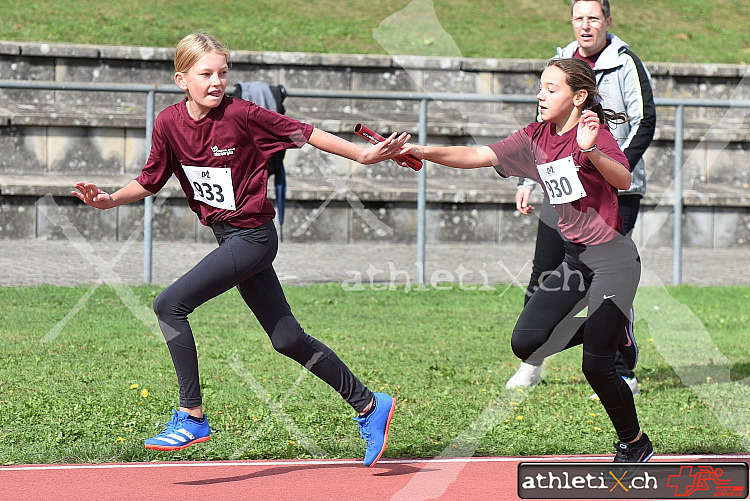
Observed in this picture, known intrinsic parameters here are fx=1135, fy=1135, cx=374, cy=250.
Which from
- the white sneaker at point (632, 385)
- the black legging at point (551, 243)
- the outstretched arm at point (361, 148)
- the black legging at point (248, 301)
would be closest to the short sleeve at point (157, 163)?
the black legging at point (248, 301)

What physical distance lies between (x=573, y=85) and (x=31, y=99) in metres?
11.9

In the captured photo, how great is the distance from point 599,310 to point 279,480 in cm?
165

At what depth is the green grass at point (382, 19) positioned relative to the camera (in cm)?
1780

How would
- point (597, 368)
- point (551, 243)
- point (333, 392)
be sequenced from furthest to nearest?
point (333, 392), point (551, 243), point (597, 368)

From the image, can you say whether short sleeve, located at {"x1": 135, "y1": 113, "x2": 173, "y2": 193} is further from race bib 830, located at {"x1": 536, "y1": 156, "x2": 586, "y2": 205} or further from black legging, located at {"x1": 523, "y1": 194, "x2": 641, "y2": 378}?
black legging, located at {"x1": 523, "y1": 194, "x2": 641, "y2": 378}

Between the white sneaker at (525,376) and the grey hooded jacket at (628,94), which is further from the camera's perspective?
the white sneaker at (525,376)

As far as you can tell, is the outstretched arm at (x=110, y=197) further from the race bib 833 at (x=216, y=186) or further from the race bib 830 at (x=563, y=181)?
the race bib 830 at (x=563, y=181)

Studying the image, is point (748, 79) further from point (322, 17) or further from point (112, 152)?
point (112, 152)

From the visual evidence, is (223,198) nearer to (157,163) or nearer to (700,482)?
(157,163)

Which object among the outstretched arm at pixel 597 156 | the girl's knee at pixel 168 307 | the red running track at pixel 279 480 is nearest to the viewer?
the outstretched arm at pixel 597 156

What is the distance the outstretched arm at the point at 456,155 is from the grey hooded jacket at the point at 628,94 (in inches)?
60.5

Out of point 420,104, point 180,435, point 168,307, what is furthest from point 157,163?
point 420,104

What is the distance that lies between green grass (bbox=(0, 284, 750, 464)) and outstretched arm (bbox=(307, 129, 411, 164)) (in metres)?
1.57

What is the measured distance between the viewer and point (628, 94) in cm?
677
